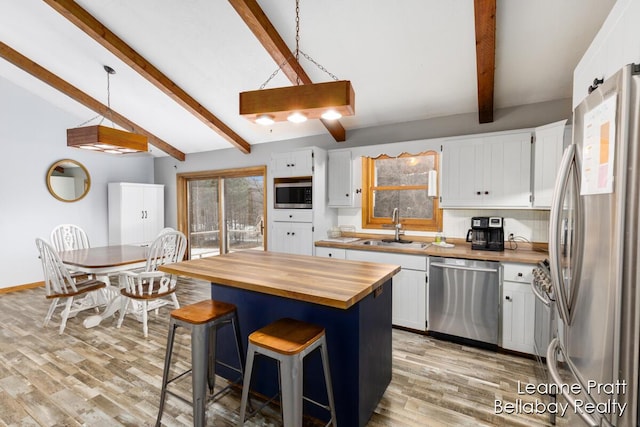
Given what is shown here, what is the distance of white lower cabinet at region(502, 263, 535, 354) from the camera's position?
2609 millimetres

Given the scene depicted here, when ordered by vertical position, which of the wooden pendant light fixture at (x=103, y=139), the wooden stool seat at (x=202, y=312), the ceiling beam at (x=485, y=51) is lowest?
the wooden stool seat at (x=202, y=312)

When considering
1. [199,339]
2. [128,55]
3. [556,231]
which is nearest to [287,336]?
[199,339]

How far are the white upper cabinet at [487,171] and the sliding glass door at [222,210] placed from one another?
3.00 m

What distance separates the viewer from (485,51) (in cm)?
240

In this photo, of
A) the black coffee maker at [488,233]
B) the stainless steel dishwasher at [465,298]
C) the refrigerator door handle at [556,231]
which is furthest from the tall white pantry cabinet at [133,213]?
the refrigerator door handle at [556,231]

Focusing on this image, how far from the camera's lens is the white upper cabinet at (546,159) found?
267 centimetres

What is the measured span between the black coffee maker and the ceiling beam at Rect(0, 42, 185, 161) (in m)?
5.27

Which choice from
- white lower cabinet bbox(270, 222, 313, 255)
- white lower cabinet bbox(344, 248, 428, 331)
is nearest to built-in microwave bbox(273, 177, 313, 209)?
white lower cabinet bbox(270, 222, 313, 255)

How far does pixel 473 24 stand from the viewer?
2381 millimetres

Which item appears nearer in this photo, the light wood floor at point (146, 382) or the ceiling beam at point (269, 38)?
the light wood floor at point (146, 382)

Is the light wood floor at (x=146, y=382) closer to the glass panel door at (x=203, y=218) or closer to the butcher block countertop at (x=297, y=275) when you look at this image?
the butcher block countertop at (x=297, y=275)

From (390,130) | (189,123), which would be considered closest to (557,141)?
(390,130)

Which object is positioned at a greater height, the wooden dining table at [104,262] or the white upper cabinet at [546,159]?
the white upper cabinet at [546,159]

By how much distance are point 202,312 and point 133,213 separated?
4.84 m
